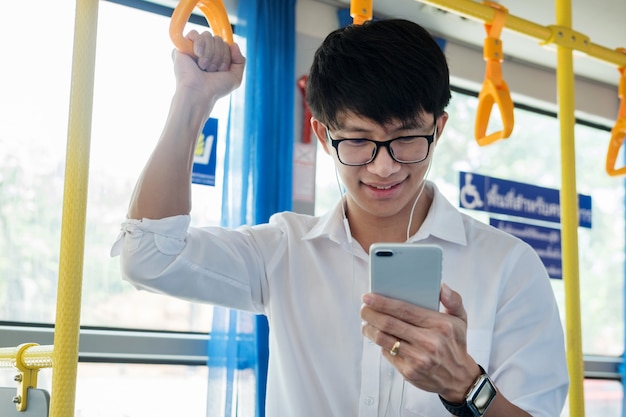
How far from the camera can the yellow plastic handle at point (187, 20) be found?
124cm

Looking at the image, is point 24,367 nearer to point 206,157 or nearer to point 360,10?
point 360,10

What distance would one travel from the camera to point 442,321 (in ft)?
3.34

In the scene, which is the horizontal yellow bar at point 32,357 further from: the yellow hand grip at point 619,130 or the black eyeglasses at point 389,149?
the yellow hand grip at point 619,130

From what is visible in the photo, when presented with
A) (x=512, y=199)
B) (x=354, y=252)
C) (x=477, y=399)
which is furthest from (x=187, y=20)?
(x=512, y=199)

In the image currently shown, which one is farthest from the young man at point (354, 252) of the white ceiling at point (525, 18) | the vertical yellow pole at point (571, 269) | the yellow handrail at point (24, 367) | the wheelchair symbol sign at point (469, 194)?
the wheelchair symbol sign at point (469, 194)

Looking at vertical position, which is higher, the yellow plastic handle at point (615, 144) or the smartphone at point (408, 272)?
the yellow plastic handle at point (615, 144)

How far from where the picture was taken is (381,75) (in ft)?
4.11

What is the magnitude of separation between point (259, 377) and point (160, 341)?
49cm

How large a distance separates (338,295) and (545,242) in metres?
3.71

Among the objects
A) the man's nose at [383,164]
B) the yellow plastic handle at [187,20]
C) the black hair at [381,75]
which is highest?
the yellow plastic handle at [187,20]

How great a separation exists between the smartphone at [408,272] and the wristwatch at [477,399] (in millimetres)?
151

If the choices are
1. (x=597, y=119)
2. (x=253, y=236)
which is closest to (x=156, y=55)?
(x=253, y=236)

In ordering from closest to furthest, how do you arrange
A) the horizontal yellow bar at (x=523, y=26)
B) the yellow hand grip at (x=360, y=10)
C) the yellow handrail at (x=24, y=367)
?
the yellow handrail at (x=24, y=367), the yellow hand grip at (x=360, y=10), the horizontal yellow bar at (x=523, y=26)

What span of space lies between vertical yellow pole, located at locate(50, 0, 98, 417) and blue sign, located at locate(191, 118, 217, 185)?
7.58ft
